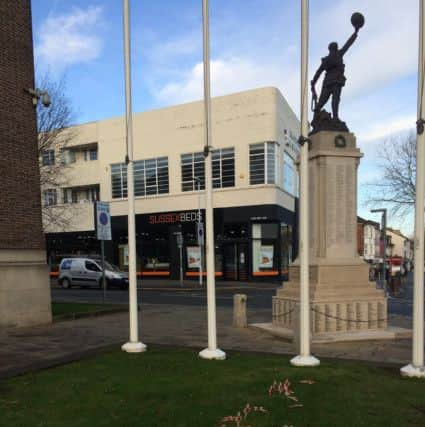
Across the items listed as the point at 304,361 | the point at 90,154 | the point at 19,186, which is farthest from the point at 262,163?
the point at 304,361

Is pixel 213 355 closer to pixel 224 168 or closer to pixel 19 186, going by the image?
pixel 19 186

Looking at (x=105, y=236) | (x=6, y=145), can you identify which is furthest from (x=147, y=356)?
(x=105, y=236)

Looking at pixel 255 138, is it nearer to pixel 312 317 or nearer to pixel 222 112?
pixel 222 112

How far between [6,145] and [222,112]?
20980 mm

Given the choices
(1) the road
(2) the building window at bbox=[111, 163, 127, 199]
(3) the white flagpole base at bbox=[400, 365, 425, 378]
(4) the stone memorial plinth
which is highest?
(2) the building window at bbox=[111, 163, 127, 199]

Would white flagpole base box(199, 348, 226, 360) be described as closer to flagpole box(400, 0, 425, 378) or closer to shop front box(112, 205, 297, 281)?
flagpole box(400, 0, 425, 378)

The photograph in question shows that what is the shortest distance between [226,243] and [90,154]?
622 inches

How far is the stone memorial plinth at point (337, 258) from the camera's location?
10242 mm

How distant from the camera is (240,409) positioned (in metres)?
5.05

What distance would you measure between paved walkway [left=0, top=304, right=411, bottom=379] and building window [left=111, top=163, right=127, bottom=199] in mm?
22427

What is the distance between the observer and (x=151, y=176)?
34781 millimetres

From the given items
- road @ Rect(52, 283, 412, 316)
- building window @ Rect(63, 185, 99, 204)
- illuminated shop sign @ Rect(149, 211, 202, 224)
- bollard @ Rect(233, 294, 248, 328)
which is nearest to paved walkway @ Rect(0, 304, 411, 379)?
bollard @ Rect(233, 294, 248, 328)

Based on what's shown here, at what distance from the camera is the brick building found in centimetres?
1203

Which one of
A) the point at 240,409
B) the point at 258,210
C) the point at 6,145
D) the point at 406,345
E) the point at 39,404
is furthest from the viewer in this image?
the point at 258,210
